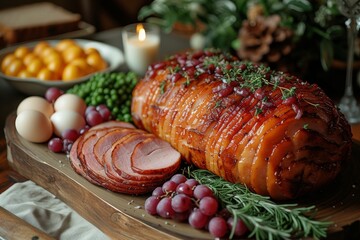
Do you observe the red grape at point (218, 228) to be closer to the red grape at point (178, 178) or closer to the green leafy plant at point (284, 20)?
the red grape at point (178, 178)

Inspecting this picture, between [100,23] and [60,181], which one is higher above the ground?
[60,181]

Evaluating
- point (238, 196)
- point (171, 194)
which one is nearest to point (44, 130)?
point (171, 194)

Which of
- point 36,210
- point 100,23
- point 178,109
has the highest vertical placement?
point 178,109

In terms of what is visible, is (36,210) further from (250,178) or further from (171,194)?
(250,178)

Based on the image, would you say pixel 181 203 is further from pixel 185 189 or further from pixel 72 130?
pixel 72 130

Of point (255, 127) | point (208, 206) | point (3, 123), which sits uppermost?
point (255, 127)

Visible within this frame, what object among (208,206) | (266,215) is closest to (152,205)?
(208,206)

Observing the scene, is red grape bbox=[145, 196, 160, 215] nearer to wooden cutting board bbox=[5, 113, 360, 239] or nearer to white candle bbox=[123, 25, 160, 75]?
wooden cutting board bbox=[5, 113, 360, 239]

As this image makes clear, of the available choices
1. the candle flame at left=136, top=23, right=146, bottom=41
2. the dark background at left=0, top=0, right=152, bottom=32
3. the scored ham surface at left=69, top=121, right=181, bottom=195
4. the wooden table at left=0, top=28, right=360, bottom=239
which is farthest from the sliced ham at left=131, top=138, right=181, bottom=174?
the dark background at left=0, top=0, right=152, bottom=32
